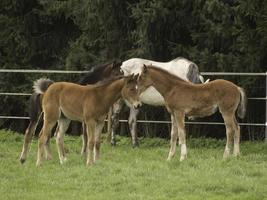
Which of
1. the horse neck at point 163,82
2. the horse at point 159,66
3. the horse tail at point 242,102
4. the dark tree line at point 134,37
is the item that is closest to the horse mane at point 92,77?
the horse at point 159,66

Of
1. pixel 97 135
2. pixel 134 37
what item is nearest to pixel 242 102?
pixel 97 135

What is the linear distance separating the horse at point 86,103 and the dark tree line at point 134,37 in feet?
19.2

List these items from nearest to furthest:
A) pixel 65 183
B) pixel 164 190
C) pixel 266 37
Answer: pixel 164 190, pixel 65 183, pixel 266 37

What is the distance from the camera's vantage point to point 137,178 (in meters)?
9.59

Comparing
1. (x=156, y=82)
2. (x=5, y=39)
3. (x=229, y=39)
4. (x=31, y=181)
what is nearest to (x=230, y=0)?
(x=229, y=39)

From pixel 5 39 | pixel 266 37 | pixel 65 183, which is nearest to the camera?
pixel 65 183

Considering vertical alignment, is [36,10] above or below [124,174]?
above

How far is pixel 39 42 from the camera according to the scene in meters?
22.0

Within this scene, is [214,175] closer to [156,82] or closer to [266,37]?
[156,82]

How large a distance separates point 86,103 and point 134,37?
7.30 metres

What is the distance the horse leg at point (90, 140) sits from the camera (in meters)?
11.2

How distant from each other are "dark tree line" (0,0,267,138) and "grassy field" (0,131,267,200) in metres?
4.70

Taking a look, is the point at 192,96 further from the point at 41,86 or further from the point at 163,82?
the point at 41,86

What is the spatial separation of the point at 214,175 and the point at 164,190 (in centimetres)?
113
